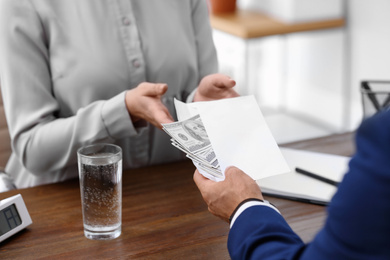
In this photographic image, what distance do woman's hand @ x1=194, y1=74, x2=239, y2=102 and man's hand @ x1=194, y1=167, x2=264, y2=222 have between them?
0.40 meters

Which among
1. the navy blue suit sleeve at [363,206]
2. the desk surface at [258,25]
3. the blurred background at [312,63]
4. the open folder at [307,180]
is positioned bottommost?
the blurred background at [312,63]

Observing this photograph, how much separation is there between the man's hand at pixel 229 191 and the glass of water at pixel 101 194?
0.70 feet

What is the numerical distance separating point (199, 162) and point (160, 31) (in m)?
0.68

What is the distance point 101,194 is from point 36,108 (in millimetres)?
462

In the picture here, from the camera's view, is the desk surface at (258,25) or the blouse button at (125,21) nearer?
the blouse button at (125,21)

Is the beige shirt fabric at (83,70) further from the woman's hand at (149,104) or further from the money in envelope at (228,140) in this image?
the money in envelope at (228,140)

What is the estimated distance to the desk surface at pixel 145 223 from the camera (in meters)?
1.11

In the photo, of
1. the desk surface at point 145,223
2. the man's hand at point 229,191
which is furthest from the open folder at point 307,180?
the man's hand at point 229,191

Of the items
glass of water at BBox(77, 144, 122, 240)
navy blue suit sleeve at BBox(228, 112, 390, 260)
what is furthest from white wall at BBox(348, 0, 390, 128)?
navy blue suit sleeve at BBox(228, 112, 390, 260)

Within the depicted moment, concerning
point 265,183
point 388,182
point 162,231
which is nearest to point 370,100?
point 265,183

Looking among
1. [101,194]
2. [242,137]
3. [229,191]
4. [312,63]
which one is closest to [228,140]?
[242,137]

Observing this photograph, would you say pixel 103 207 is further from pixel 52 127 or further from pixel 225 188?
pixel 52 127

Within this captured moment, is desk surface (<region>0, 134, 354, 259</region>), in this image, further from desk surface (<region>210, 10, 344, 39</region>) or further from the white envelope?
desk surface (<region>210, 10, 344, 39</region>)

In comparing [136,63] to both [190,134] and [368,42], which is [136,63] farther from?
[368,42]
